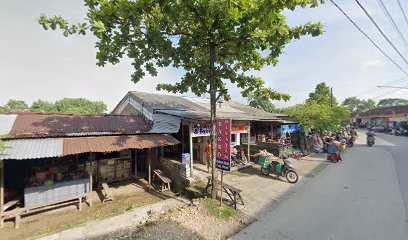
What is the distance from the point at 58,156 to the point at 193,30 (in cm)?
619

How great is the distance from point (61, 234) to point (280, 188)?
7.99m

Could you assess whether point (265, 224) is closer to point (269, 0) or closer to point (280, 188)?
point (280, 188)

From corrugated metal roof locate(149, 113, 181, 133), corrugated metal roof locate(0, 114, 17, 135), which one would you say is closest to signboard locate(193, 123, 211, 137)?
corrugated metal roof locate(149, 113, 181, 133)

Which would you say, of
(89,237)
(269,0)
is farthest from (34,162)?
(269,0)

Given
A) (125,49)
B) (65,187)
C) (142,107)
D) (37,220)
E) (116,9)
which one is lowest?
(37,220)

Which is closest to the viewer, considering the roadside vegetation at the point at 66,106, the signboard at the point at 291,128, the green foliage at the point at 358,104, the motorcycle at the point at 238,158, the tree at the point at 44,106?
the motorcycle at the point at 238,158

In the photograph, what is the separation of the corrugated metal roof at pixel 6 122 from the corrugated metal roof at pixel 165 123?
17.9 ft

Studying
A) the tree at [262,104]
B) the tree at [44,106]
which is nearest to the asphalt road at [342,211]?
the tree at [262,104]

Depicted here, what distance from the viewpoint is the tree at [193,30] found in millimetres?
5043

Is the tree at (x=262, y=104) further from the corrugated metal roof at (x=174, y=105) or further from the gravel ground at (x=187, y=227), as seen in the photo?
the gravel ground at (x=187, y=227)

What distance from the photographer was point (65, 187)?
7.11m

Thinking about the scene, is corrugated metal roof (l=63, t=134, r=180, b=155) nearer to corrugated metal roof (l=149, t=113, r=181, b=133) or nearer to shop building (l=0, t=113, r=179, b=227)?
shop building (l=0, t=113, r=179, b=227)

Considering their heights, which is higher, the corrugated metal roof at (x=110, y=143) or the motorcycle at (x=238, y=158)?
the corrugated metal roof at (x=110, y=143)

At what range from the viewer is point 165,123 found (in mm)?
10516
